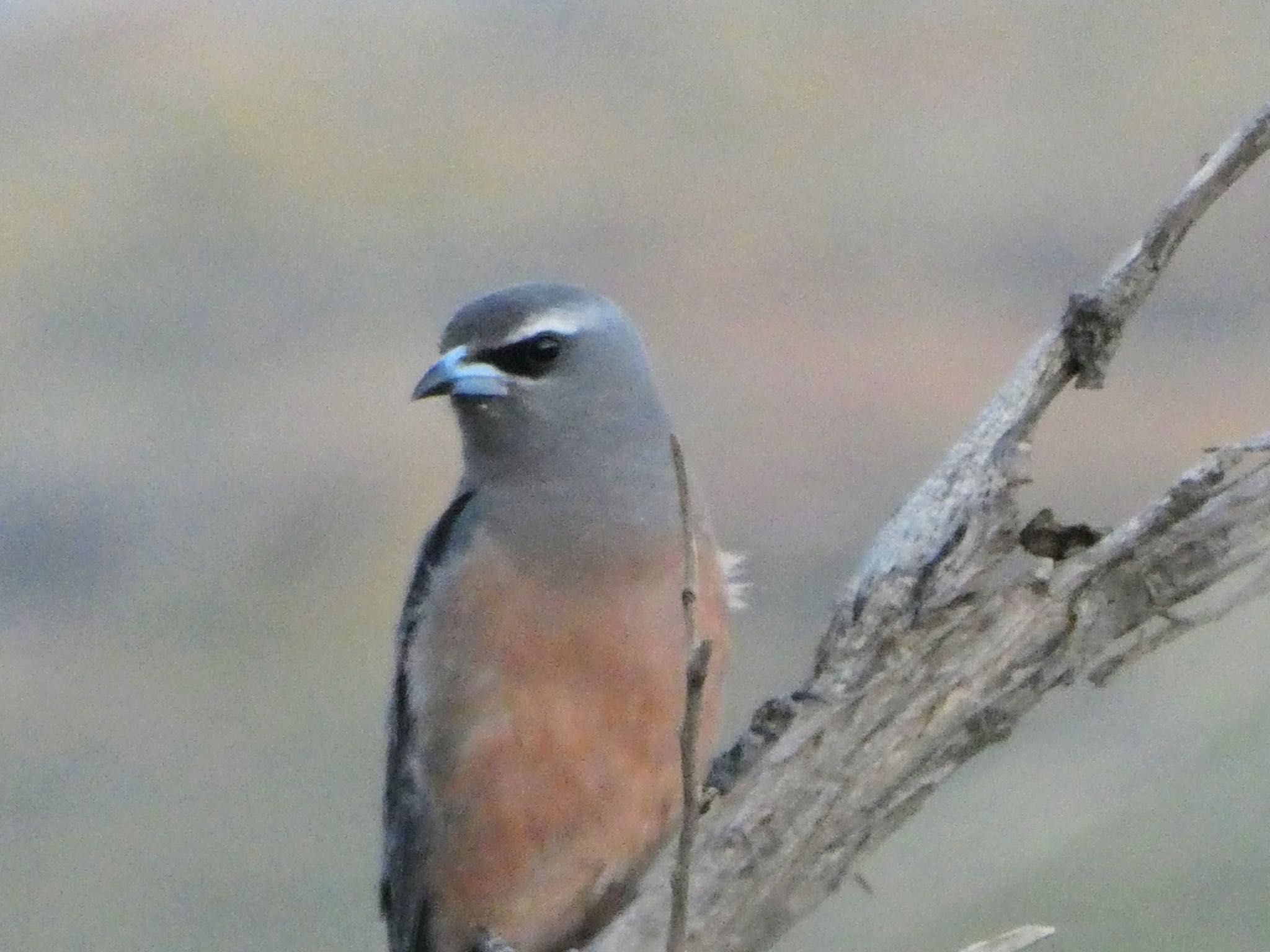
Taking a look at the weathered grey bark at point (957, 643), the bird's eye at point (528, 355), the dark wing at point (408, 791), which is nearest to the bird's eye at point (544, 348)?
the bird's eye at point (528, 355)

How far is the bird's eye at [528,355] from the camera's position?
1.20 metres

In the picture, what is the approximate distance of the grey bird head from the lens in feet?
3.92

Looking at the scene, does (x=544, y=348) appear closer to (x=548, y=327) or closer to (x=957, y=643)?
(x=548, y=327)

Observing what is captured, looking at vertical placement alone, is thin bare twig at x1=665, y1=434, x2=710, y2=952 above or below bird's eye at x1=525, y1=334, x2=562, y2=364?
below

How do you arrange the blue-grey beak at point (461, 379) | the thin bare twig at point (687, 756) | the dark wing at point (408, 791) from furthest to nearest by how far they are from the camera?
1. the dark wing at point (408, 791)
2. the blue-grey beak at point (461, 379)
3. the thin bare twig at point (687, 756)

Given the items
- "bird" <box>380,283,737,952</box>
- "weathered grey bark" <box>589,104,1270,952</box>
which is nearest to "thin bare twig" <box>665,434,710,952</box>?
"weathered grey bark" <box>589,104,1270,952</box>

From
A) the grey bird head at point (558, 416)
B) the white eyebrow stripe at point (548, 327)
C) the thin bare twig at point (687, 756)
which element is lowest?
the thin bare twig at point (687, 756)

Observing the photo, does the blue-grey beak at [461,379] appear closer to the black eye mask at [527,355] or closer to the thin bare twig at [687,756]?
the black eye mask at [527,355]

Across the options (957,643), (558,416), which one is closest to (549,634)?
(558,416)

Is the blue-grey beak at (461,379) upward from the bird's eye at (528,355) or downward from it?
downward

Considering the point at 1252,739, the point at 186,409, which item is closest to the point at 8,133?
the point at 186,409

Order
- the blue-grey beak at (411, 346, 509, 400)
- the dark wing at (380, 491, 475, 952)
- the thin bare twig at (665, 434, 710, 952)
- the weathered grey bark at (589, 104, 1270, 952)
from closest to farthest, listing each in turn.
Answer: the thin bare twig at (665, 434, 710, 952) < the weathered grey bark at (589, 104, 1270, 952) < the blue-grey beak at (411, 346, 509, 400) < the dark wing at (380, 491, 475, 952)

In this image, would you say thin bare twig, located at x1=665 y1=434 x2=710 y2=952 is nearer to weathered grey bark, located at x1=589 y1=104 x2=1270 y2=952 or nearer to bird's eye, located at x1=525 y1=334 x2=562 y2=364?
weathered grey bark, located at x1=589 y1=104 x2=1270 y2=952

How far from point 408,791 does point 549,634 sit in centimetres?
19
